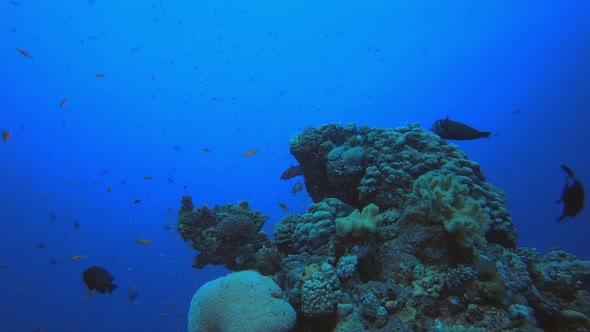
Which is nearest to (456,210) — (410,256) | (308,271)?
(410,256)

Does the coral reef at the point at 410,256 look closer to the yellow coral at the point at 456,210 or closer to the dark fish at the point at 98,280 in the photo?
the yellow coral at the point at 456,210

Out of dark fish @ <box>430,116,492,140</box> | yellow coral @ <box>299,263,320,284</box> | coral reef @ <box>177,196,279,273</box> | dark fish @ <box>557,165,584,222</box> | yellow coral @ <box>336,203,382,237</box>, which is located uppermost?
coral reef @ <box>177,196,279,273</box>

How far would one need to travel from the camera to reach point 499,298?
14.4 feet

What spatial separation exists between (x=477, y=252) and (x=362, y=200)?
241cm

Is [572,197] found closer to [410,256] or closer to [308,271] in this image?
[410,256]

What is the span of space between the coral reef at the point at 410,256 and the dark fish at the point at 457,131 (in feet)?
2.58

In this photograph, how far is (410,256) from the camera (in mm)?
5359

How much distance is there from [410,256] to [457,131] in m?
2.19

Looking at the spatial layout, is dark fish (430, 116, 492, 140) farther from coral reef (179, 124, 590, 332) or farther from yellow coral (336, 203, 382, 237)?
yellow coral (336, 203, 382, 237)

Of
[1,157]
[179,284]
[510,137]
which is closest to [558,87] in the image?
[510,137]

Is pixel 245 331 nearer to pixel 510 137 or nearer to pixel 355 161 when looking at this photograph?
pixel 355 161

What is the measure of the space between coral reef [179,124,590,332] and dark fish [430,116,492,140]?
79cm

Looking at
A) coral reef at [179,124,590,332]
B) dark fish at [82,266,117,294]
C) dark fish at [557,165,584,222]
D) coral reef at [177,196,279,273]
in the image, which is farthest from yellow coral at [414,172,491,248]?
dark fish at [82,266,117,294]

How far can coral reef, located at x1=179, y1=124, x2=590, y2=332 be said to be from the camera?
463 cm
